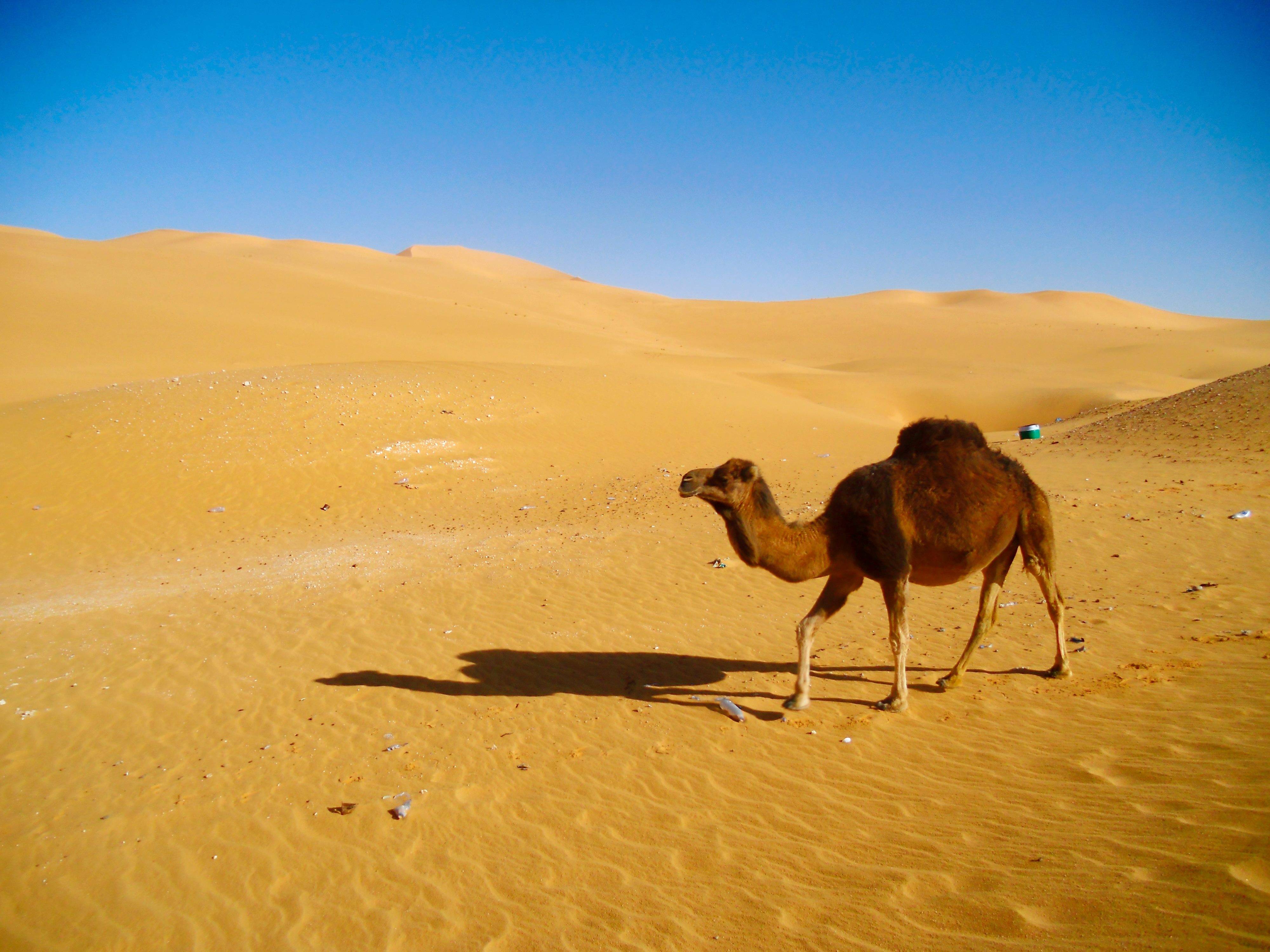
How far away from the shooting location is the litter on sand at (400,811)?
553 centimetres

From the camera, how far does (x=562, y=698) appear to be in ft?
24.6

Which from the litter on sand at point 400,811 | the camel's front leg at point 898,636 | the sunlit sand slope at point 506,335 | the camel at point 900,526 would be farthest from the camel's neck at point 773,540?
the sunlit sand slope at point 506,335

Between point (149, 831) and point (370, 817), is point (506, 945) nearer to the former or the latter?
point (370, 817)

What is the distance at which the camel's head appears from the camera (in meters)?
6.00

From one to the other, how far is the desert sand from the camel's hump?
7.63ft

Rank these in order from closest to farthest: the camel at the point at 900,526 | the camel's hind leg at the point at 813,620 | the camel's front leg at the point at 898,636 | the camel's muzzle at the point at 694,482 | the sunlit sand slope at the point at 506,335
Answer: the camel's muzzle at the point at 694,482 < the camel at the point at 900,526 < the camel's front leg at the point at 898,636 < the camel's hind leg at the point at 813,620 < the sunlit sand slope at the point at 506,335

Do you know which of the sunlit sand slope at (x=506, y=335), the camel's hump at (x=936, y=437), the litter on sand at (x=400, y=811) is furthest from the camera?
the sunlit sand slope at (x=506, y=335)

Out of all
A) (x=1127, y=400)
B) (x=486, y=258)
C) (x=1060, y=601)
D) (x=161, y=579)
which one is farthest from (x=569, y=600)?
(x=486, y=258)

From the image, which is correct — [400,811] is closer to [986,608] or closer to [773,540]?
[773,540]

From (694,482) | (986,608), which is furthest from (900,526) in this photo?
(694,482)

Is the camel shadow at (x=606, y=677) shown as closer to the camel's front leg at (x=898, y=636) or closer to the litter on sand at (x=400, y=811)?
the camel's front leg at (x=898, y=636)

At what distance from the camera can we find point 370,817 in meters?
5.56

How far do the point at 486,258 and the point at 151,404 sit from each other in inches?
5228

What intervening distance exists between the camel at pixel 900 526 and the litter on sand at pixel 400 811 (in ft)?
10.5
